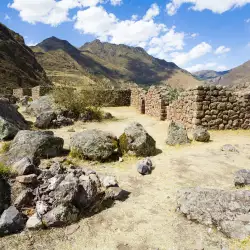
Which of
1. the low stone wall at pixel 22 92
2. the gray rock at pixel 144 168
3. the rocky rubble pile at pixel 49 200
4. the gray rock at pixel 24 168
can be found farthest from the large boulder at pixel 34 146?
the low stone wall at pixel 22 92

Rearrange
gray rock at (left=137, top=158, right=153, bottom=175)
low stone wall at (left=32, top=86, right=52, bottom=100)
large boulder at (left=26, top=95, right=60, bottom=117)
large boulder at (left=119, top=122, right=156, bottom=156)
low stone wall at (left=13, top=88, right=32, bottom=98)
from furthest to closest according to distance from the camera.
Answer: low stone wall at (left=13, top=88, right=32, bottom=98), low stone wall at (left=32, top=86, right=52, bottom=100), large boulder at (left=26, top=95, right=60, bottom=117), large boulder at (left=119, top=122, right=156, bottom=156), gray rock at (left=137, top=158, right=153, bottom=175)

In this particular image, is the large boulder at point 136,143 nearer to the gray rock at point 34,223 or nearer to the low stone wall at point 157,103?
the gray rock at point 34,223

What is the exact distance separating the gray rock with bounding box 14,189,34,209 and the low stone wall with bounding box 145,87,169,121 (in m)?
10.6

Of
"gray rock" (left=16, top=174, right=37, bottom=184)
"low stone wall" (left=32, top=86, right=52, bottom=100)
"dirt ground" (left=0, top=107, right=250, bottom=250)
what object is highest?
"low stone wall" (left=32, top=86, right=52, bottom=100)

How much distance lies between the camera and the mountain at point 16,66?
4066 centimetres

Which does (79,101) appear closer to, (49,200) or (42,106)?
(42,106)

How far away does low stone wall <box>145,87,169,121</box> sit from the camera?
14.1 m

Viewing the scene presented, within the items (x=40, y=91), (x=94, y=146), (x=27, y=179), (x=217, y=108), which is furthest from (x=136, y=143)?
(x=40, y=91)

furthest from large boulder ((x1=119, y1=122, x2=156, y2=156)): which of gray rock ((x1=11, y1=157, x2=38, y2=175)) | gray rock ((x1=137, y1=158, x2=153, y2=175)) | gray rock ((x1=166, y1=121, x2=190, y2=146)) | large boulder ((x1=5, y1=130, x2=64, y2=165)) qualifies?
gray rock ((x1=11, y1=157, x2=38, y2=175))

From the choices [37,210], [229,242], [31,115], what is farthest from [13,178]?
[31,115]

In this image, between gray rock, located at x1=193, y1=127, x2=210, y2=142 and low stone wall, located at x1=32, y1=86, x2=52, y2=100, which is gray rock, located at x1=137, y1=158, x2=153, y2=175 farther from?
low stone wall, located at x1=32, y1=86, x2=52, y2=100

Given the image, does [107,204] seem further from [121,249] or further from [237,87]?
[237,87]

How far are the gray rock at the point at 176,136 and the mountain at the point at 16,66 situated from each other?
34724 mm

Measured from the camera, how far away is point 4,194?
159 inches
